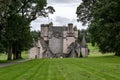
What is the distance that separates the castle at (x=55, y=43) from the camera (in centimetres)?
12156

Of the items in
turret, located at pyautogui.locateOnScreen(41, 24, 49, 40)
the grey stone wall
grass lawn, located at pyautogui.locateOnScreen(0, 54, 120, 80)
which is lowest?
grass lawn, located at pyautogui.locateOnScreen(0, 54, 120, 80)

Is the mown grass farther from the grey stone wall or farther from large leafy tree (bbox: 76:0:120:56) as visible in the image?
the grey stone wall

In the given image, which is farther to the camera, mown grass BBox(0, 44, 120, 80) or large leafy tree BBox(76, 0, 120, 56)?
large leafy tree BBox(76, 0, 120, 56)

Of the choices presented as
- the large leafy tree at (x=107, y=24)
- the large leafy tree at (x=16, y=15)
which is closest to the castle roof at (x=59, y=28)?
the large leafy tree at (x=107, y=24)

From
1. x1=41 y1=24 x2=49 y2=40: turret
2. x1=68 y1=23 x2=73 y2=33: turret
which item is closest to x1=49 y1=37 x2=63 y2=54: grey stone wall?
x1=41 y1=24 x2=49 y2=40: turret

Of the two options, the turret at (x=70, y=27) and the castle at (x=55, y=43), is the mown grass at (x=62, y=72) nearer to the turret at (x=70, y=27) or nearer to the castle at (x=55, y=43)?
the castle at (x=55, y=43)

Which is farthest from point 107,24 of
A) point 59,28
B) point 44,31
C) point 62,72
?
point 44,31

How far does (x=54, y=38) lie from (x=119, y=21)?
65.0 metres

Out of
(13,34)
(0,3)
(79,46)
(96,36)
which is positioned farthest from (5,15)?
(79,46)

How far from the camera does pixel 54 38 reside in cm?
12681

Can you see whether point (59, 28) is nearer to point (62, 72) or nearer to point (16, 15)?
point (16, 15)

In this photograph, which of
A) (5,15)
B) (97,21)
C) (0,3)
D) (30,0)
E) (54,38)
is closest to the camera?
(0,3)

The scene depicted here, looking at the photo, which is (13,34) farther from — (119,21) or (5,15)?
(119,21)

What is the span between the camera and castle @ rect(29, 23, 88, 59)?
121562mm
